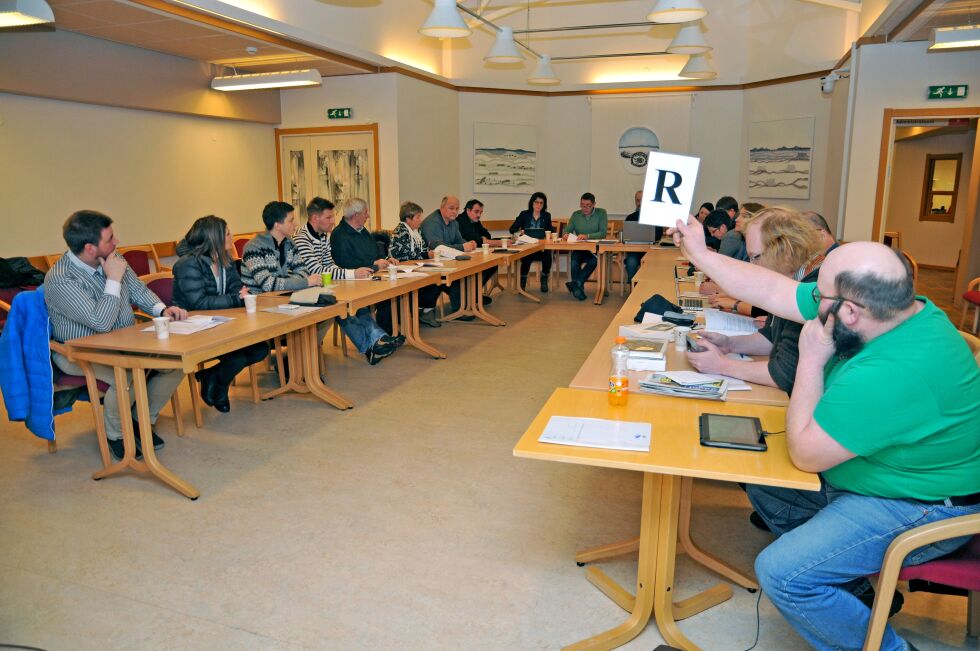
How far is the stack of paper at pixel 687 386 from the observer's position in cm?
240

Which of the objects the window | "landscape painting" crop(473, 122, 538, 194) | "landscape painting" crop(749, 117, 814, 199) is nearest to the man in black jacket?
"landscape painting" crop(473, 122, 538, 194)

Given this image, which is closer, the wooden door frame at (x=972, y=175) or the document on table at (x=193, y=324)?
the document on table at (x=193, y=324)

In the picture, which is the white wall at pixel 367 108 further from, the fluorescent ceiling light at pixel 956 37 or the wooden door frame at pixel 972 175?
the fluorescent ceiling light at pixel 956 37

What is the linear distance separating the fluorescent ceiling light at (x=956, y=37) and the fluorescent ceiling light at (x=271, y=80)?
5.60 m

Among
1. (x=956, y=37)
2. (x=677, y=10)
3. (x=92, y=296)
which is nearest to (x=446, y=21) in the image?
(x=677, y=10)

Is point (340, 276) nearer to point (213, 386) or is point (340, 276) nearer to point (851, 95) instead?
point (213, 386)

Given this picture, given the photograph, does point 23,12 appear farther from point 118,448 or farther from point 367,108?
point 367,108

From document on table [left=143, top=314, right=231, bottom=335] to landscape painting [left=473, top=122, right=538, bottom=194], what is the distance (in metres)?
7.41

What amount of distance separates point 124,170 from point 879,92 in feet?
25.5

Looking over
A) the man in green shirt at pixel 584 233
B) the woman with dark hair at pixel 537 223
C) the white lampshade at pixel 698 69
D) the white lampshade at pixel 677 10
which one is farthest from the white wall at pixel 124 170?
the white lampshade at pixel 698 69

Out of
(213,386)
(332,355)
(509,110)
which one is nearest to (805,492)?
(213,386)

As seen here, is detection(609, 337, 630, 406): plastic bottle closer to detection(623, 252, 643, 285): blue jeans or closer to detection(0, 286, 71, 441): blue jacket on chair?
detection(0, 286, 71, 441): blue jacket on chair

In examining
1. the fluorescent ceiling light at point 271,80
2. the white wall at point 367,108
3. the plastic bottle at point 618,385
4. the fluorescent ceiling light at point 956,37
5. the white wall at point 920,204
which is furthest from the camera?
the white wall at point 920,204

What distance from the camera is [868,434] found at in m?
1.73
